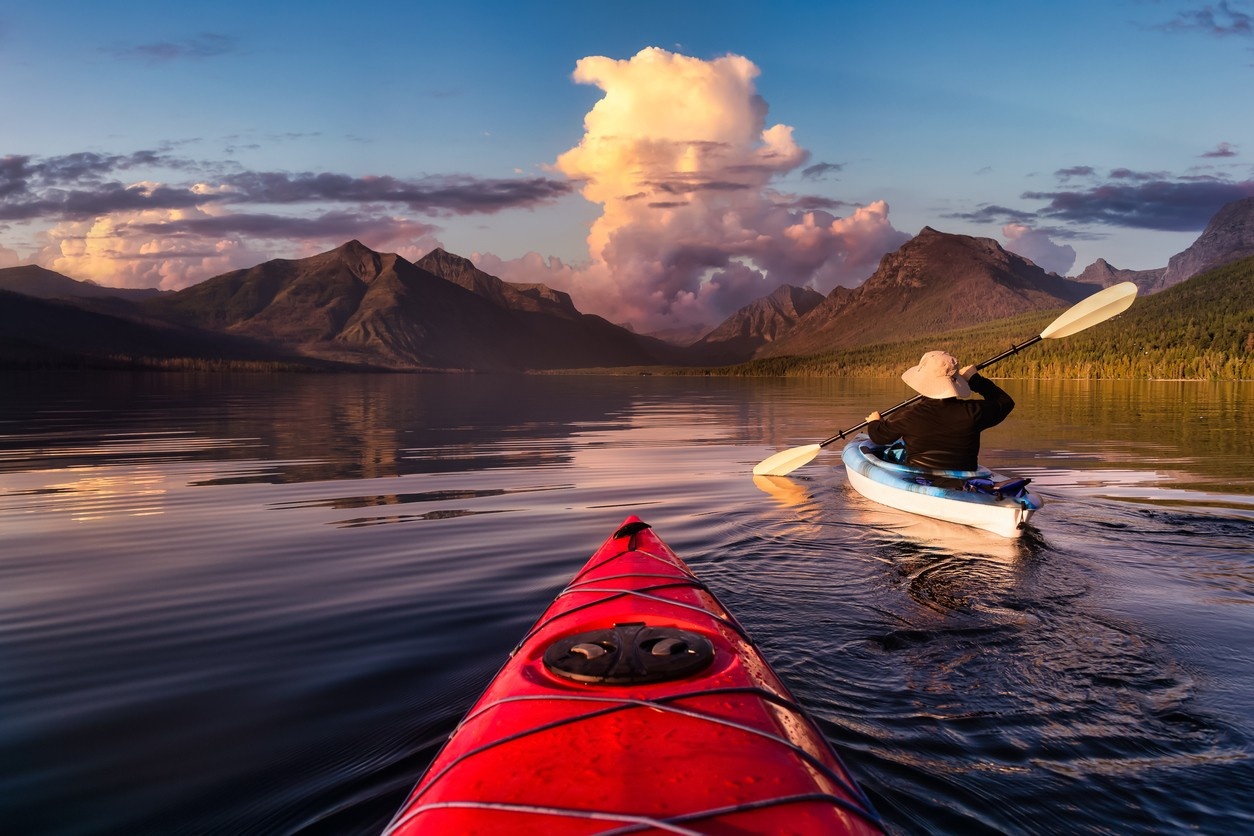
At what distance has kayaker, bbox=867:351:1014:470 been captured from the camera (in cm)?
1080

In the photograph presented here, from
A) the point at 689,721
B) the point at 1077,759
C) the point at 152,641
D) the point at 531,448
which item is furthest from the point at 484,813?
the point at 531,448

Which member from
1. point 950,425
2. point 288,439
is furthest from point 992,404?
point 288,439

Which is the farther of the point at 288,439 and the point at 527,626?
the point at 288,439

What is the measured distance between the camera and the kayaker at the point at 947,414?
10805 millimetres

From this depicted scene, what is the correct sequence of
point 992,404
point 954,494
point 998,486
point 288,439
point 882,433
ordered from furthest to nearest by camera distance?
point 288,439, point 882,433, point 992,404, point 954,494, point 998,486

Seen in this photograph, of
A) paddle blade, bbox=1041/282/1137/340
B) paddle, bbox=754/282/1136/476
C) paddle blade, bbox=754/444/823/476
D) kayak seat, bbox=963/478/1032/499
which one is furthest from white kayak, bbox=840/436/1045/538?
paddle blade, bbox=1041/282/1137/340

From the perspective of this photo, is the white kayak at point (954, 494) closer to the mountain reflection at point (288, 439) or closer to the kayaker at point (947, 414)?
the kayaker at point (947, 414)

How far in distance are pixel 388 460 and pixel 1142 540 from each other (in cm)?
1613

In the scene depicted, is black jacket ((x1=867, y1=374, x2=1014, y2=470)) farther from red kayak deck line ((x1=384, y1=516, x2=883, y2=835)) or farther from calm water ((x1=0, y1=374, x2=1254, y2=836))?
red kayak deck line ((x1=384, y1=516, x2=883, y2=835))

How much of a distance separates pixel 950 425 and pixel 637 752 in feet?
30.7

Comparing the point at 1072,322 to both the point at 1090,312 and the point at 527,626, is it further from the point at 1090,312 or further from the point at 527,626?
the point at 527,626

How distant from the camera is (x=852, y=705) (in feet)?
17.0

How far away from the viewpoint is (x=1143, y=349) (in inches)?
3600

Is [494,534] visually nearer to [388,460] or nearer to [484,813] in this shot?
[484,813]
